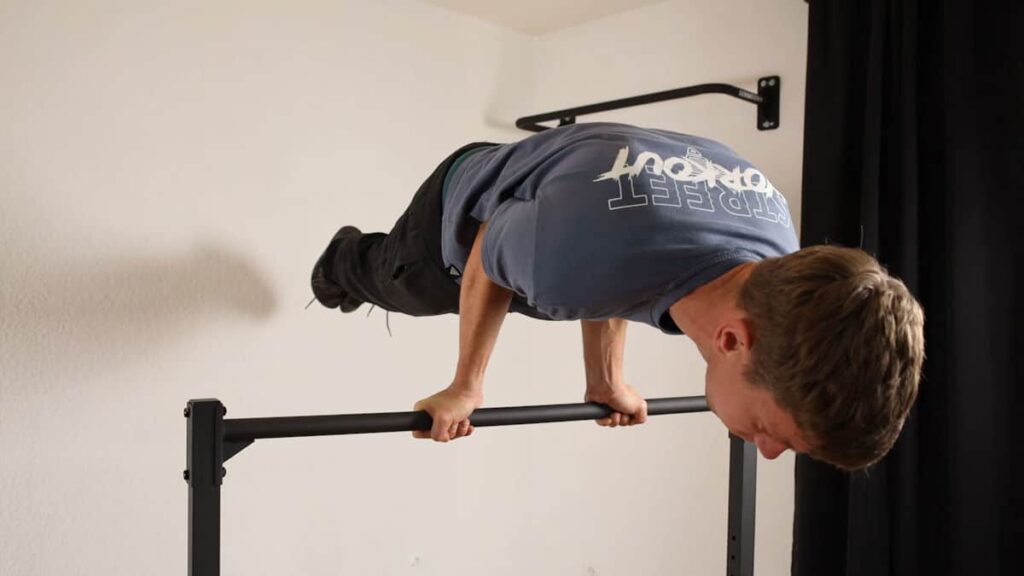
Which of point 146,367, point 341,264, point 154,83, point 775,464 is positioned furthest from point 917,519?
point 154,83

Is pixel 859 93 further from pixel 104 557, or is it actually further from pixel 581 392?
pixel 104 557

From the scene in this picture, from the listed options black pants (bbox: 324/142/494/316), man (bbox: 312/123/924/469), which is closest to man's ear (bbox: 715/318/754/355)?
man (bbox: 312/123/924/469)

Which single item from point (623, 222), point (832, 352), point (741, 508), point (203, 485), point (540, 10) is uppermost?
point (540, 10)

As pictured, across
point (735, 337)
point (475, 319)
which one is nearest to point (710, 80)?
point (475, 319)

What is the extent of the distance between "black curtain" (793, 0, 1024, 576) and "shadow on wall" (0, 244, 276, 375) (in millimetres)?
1368

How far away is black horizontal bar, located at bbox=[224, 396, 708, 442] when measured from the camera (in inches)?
52.9

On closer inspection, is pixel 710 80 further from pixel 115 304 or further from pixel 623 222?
pixel 115 304

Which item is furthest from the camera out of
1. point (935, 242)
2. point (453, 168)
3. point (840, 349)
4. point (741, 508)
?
point (935, 242)

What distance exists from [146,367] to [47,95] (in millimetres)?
626

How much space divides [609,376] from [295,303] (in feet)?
3.26

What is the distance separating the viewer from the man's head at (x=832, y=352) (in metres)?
1.20

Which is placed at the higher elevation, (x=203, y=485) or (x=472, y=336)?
(x=472, y=336)

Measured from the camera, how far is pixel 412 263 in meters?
1.84

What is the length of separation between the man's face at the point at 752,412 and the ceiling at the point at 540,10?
5.47ft
